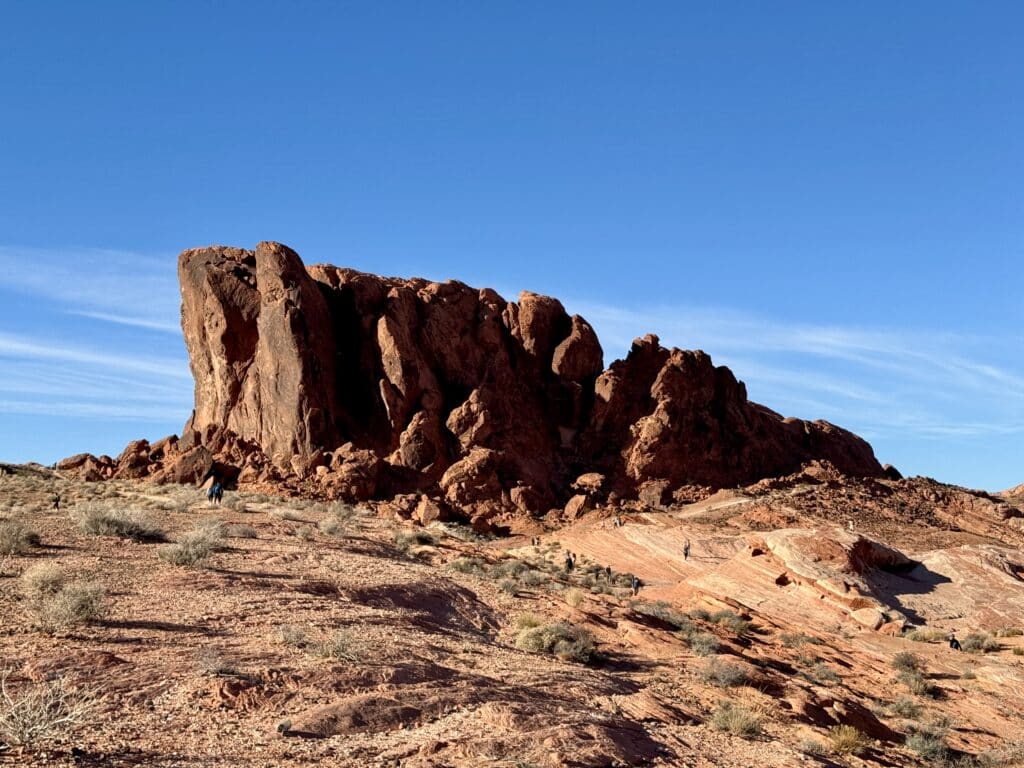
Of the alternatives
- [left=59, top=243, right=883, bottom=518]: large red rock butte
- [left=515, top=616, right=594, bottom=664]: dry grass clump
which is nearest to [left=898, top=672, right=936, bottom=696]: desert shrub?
[left=515, top=616, right=594, bottom=664]: dry grass clump

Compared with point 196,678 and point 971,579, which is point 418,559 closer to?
point 196,678

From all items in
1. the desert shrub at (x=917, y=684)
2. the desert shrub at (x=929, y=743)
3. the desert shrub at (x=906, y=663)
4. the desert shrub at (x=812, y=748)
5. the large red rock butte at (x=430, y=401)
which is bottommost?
the desert shrub at (x=929, y=743)

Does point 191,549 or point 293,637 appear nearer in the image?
point 293,637

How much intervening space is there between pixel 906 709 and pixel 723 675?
4.64 meters

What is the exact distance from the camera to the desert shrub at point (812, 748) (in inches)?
511

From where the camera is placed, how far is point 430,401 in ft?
159

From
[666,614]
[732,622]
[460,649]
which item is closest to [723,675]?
[460,649]

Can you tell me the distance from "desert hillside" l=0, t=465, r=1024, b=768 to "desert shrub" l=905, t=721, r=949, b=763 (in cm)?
6

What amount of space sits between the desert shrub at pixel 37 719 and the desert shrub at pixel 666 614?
1567cm

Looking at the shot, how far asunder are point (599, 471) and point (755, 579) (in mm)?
19720

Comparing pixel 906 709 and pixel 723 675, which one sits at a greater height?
pixel 723 675

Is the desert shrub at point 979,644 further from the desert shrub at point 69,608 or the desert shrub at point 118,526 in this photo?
the desert shrub at point 69,608

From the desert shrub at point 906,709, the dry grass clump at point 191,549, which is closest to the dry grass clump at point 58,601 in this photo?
the dry grass clump at point 191,549

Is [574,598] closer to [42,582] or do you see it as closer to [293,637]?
[293,637]
